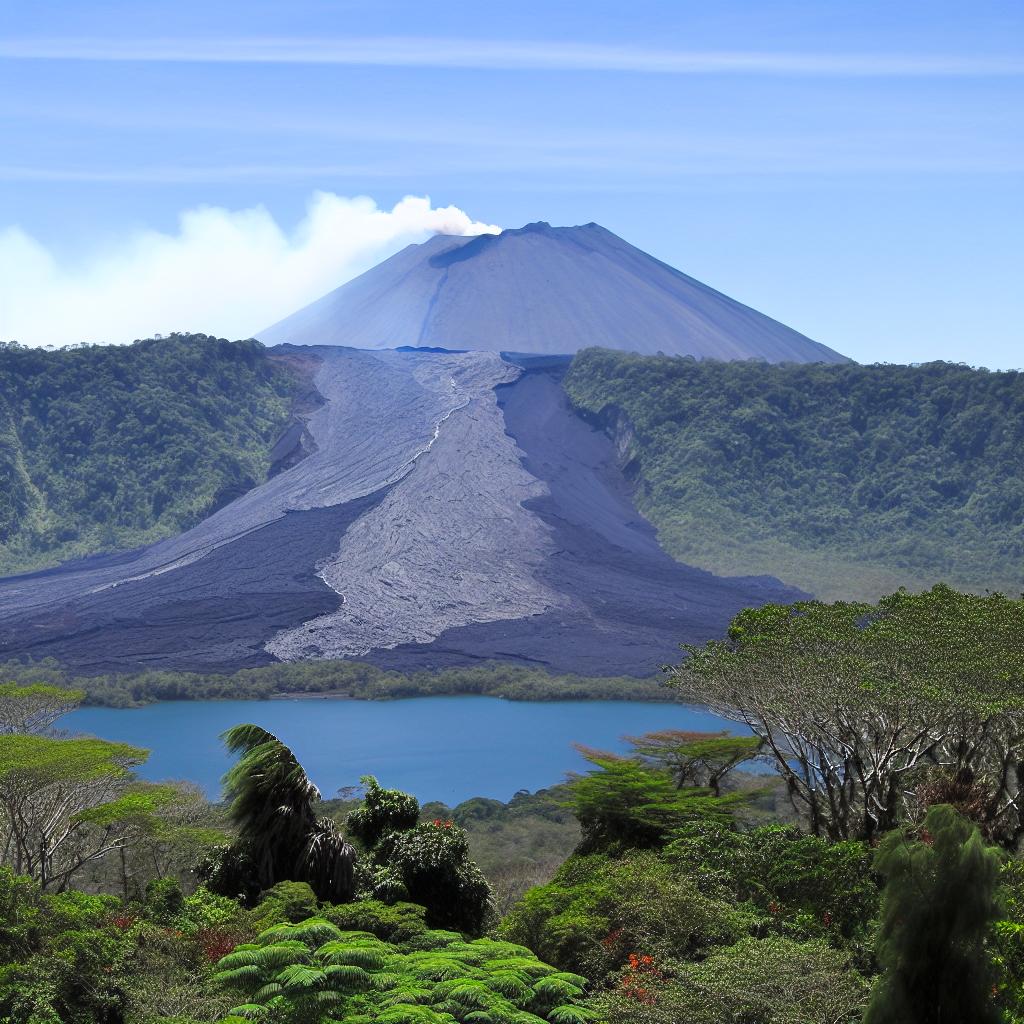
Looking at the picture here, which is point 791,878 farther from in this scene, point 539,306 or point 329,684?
point 539,306

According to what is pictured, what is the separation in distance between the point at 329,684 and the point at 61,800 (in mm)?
45813

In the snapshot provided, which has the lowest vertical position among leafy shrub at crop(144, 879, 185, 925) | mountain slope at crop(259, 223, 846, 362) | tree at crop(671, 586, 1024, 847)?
leafy shrub at crop(144, 879, 185, 925)

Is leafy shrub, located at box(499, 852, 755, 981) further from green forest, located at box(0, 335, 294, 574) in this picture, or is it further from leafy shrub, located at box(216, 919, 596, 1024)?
green forest, located at box(0, 335, 294, 574)

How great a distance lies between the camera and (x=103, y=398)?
382 feet

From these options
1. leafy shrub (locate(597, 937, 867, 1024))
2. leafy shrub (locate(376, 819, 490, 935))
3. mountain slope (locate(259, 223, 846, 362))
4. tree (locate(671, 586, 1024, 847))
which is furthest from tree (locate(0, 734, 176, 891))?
mountain slope (locate(259, 223, 846, 362))

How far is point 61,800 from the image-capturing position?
21.7 metres

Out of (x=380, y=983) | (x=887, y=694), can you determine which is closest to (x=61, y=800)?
(x=380, y=983)

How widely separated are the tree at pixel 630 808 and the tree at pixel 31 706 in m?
9.45

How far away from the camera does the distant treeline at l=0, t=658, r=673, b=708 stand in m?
65.1

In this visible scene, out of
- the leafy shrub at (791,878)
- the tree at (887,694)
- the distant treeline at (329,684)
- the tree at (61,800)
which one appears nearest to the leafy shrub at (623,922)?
the leafy shrub at (791,878)

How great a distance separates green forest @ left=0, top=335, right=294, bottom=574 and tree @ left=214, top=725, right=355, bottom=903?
80.6 meters

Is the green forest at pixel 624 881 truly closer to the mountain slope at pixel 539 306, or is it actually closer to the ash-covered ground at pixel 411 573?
the ash-covered ground at pixel 411 573

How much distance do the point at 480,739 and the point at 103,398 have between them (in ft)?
228

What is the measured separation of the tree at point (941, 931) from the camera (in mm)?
13281
